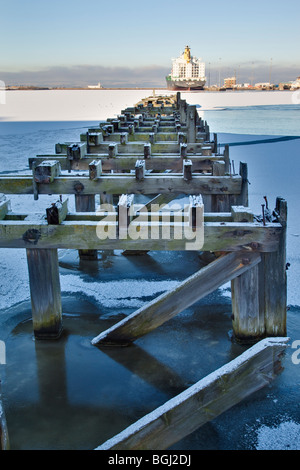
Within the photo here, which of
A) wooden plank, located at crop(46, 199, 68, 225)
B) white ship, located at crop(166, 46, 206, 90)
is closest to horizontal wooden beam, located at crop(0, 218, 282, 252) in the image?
wooden plank, located at crop(46, 199, 68, 225)

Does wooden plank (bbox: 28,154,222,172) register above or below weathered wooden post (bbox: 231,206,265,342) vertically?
above

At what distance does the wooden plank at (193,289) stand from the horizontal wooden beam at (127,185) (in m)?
1.79

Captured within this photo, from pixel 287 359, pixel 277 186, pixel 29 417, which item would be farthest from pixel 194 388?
pixel 277 186

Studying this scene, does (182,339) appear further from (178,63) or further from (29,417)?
(178,63)

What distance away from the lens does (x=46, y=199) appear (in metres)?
10.8

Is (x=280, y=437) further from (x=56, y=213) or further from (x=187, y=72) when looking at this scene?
(x=187, y=72)

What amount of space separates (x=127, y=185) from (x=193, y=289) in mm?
1974

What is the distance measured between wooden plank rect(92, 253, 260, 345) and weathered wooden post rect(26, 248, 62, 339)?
76 centimetres

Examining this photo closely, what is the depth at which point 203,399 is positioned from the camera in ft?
8.99

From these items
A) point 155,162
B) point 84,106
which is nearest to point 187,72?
point 84,106

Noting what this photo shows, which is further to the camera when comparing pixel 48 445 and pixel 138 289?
pixel 138 289

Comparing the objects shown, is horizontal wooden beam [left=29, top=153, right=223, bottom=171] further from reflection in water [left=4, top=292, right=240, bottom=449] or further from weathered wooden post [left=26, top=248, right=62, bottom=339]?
weathered wooden post [left=26, top=248, right=62, bottom=339]

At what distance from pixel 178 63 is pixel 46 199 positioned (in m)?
127

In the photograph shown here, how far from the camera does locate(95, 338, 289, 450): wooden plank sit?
8.77ft
